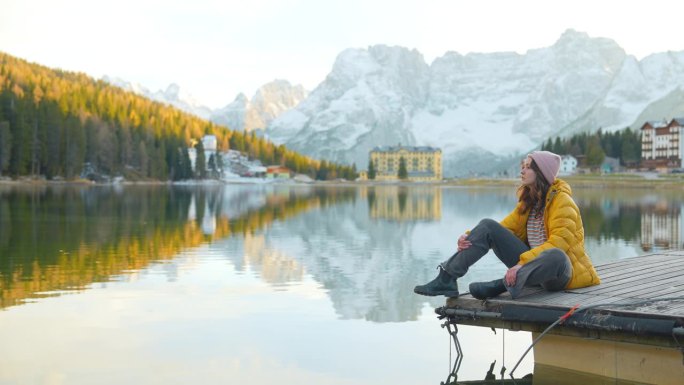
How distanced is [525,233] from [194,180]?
175732 millimetres

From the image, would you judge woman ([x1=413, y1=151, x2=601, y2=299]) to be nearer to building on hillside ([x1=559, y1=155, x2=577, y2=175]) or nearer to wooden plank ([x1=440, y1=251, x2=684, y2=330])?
wooden plank ([x1=440, y1=251, x2=684, y2=330])

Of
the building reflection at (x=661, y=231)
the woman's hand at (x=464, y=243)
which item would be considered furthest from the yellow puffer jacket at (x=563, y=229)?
the building reflection at (x=661, y=231)

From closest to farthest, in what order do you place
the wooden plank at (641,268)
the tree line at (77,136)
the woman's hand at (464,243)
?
the woman's hand at (464,243) → the wooden plank at (641,268) → the tree line at (77,136)

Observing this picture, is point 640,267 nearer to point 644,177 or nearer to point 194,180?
point 644,177

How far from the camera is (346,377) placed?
10.3 m

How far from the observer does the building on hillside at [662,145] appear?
177750mm

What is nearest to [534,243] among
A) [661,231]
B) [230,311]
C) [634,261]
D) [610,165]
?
[634,261]

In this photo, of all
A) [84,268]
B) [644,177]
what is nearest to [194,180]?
[644,177]

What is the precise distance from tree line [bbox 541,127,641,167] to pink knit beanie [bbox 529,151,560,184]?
168733 millimetres

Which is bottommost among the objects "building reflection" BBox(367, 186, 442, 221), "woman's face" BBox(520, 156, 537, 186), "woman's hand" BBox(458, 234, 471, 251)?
"building reflection" BBox(367, 186, 442, 221)

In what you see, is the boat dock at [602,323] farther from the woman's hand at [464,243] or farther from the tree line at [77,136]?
the tree line at [77,136]

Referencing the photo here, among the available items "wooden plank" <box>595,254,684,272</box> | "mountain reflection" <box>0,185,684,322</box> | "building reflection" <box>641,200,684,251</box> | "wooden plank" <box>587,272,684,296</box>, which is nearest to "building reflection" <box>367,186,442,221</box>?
"mountain reflection" <box>0,185,684,322</box>

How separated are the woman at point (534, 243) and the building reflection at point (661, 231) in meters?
19.3

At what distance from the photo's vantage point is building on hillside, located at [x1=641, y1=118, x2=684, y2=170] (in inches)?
6998
